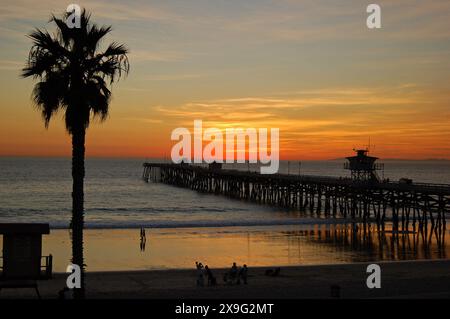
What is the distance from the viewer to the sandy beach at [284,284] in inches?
656

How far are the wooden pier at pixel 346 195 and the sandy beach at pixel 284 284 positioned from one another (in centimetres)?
1290

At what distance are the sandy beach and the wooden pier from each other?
1290 centimetres

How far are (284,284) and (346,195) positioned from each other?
94.4 ft

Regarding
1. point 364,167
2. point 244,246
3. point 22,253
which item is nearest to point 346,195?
point 364,167

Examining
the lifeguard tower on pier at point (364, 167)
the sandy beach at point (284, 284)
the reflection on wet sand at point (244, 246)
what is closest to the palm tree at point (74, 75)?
the sandy beach at point (284, 284)

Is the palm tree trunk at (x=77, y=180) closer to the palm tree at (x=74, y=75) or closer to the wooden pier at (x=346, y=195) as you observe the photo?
the palm tree at (x=74, y=75)

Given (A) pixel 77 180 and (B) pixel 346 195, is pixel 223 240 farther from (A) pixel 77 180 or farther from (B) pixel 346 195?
(A) pixel 77 180

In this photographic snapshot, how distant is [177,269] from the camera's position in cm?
2452

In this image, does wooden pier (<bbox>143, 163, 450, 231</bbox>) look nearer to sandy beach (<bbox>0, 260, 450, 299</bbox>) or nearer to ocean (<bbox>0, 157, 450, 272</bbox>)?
ocean (<bbox>0, 157, 450, 272</bbox>)

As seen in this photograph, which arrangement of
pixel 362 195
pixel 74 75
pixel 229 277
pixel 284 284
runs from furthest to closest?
pixel 362 195 → pixel 229 277 → pixel 284 284 → pixel 74 75

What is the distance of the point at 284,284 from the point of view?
771 inches
